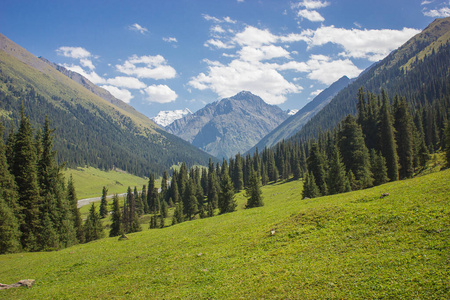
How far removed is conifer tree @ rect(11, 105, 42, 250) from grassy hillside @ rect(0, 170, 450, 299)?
13.2m

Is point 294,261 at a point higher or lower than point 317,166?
lower

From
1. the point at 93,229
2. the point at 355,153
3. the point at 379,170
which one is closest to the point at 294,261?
the point at 379,170

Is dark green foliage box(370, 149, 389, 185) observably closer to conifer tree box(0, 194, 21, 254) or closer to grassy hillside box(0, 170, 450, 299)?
grassy hillside box(0, 170, 450, 299)

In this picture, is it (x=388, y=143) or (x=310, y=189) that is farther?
(x=388, y=143)

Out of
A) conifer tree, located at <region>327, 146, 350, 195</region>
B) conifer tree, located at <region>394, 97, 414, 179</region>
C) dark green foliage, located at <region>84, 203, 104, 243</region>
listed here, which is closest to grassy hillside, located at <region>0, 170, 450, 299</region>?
conifer tree, located at <region>327, 146, 350, 195</region>

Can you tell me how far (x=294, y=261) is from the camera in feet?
55.9

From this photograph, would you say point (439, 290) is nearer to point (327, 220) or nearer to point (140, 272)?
point (327, 220)

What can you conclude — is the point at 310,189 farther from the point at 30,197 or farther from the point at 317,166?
the point at 30,197

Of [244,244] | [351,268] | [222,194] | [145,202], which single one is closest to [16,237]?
[244,244]

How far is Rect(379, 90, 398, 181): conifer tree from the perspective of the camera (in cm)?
6269

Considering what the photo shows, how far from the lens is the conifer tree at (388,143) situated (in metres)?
62.7

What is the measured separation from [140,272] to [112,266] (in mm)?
4612

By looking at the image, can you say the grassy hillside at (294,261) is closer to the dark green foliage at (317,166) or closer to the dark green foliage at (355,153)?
the dark green foliage at (355,153)

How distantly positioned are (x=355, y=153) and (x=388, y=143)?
38.0 feet
